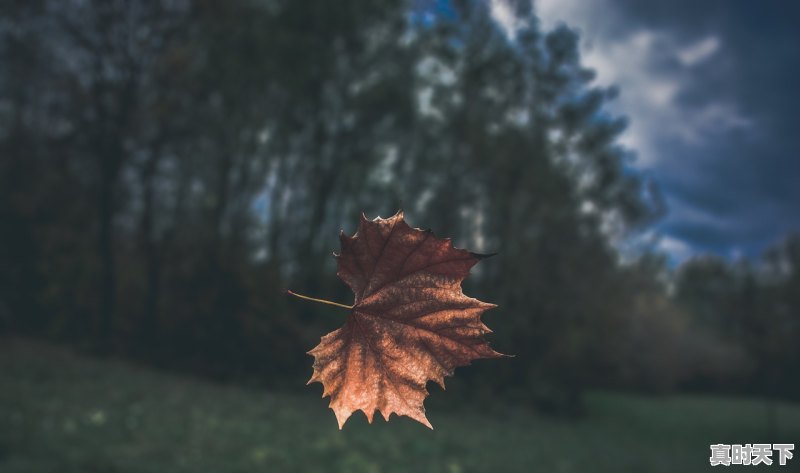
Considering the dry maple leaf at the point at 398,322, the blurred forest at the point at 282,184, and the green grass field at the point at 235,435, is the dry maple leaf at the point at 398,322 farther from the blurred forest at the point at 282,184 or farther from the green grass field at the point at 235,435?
the blurred forest at the point at 282,184

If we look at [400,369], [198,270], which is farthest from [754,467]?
[400,369]

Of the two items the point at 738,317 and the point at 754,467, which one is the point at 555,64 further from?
the point at 754,467

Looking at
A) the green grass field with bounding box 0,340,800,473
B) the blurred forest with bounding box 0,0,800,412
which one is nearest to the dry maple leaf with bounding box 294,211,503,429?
the green grass field with bounding box 0,340,800,473

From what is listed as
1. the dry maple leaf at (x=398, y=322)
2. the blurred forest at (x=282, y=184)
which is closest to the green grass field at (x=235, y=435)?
the blurred forest at (x=282, y=184)

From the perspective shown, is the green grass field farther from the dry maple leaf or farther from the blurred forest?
the dry maple leaf

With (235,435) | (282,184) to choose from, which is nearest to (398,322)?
(235,435)
